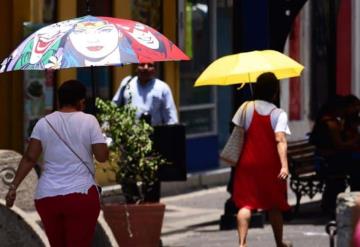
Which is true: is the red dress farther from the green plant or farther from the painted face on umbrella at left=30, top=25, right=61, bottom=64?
the painted face on umbrella at left=30, top=25, right=61, bottom=64

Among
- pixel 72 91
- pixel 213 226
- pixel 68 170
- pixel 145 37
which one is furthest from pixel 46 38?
pixel 213 226

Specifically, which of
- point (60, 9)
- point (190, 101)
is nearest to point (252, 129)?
point (60, 9)

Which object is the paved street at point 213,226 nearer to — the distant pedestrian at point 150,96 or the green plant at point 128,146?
the distant pedestrian at point 150,96

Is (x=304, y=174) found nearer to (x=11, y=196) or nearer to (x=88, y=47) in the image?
(x=88, y=47)

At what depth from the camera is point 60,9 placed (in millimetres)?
15664

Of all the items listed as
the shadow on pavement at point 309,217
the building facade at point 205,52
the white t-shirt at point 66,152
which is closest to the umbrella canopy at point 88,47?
the white t-shirt at point 66,152

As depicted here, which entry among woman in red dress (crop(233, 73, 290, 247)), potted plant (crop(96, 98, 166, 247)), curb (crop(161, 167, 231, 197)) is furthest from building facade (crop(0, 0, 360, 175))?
woman in red dress (crop(233, 73, 290, 247))

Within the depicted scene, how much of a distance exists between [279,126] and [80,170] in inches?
93.3

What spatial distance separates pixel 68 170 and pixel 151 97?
191 inches

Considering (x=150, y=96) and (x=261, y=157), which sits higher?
(x=150, y=96)

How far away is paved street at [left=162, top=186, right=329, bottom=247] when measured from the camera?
12797 millimetres

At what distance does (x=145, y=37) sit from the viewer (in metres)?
9.41

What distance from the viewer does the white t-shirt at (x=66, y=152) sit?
8531 mm

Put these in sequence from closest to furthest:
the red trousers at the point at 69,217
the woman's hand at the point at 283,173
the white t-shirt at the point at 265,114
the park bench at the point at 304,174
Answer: the red trousers at the point at 69,217 → the woman's hand at the point at 283,173 → the white t-shirt at the point at 265,114 → the park bench at the point at 304,174
